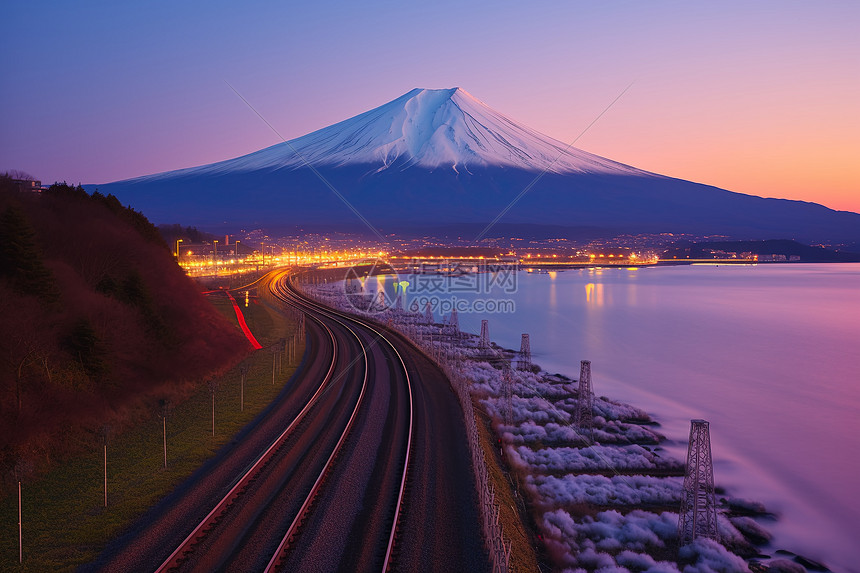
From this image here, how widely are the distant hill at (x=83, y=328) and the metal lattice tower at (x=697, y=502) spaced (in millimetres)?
16700

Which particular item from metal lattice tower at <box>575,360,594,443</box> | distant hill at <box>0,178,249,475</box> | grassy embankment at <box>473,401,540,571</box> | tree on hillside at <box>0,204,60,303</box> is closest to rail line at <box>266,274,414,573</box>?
grassy embankment at <box>473,401,540,571</box>

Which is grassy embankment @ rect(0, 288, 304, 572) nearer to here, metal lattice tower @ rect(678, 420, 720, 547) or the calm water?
metal lattice tower @ rect(678, 420, 720, 547)

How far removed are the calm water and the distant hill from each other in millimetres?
20663

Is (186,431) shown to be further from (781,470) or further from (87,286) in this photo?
(781,470)

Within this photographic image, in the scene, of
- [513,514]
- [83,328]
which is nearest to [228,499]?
[513,514]

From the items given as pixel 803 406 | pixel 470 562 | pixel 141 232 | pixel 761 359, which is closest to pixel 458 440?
pixel 470 562

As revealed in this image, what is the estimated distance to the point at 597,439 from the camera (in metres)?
24.6

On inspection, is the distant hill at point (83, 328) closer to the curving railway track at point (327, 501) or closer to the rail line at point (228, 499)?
the curving railway track at point (327, 501)

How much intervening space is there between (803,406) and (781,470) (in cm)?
1601

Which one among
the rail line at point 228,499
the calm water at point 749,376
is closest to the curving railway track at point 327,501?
the rail line at point 228,499

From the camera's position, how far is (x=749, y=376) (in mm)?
49281

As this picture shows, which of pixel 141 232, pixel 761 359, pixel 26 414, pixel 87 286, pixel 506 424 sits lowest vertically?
pixel 761 359

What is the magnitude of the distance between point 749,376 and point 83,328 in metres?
48.0

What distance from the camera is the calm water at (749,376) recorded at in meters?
23.0
